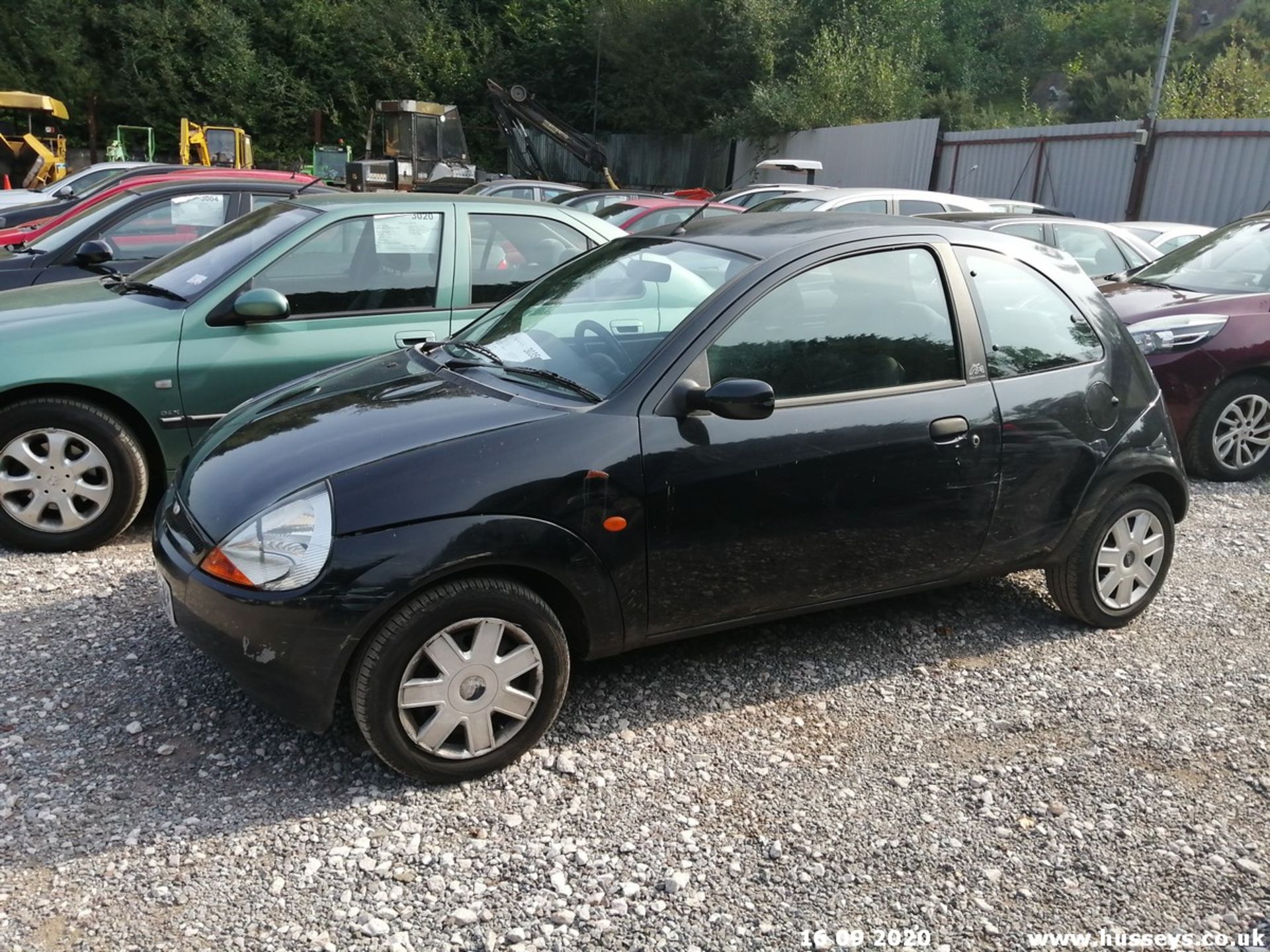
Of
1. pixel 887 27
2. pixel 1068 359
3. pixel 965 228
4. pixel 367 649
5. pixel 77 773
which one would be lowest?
pixel 77 773

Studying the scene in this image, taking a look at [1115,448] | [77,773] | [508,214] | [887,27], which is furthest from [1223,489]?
[887,27]

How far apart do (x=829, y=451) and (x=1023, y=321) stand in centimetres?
111

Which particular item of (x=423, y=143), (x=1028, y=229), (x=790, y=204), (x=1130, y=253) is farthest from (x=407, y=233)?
(x=423, y=143)

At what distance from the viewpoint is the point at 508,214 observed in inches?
238

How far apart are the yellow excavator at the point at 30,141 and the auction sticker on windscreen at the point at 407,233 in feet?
66.8

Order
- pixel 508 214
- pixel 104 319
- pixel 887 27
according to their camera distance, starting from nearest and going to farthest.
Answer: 1. pixel 104 319
2. pixel 508 214
3. pixel 887 27

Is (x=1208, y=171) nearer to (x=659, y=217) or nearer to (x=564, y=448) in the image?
(x=659, y=217)

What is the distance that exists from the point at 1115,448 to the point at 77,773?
155 inches

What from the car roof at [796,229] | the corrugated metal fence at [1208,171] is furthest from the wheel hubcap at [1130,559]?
the corrugated metal fence at [1208,171]

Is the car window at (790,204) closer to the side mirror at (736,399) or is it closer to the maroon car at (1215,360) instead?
the maroon car at (1215,360)

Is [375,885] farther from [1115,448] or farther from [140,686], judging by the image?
[1115,448]

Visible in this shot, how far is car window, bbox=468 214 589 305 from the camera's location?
19.3 feet

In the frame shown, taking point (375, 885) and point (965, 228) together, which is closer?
point (375, 885)

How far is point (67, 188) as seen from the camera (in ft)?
48.5
